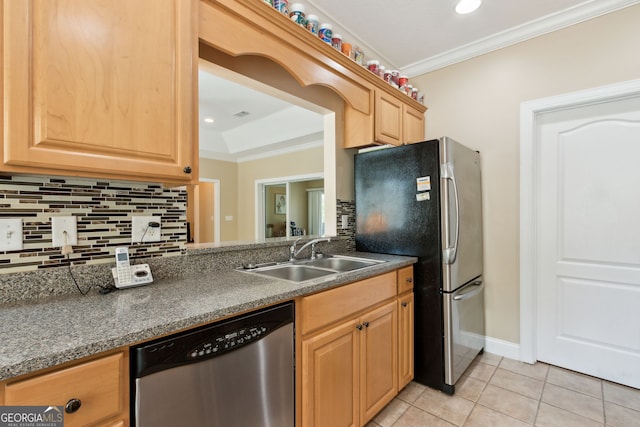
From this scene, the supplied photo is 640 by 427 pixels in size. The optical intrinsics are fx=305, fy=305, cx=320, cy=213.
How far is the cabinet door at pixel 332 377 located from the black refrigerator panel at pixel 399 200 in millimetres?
830

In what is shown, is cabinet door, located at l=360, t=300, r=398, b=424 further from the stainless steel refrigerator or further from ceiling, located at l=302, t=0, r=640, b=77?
ceiling, located at l=302, t=0, r=640, b=77

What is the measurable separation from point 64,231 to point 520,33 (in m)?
3.15

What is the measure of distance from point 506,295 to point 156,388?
8.39ft

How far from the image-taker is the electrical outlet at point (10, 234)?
1.03 m

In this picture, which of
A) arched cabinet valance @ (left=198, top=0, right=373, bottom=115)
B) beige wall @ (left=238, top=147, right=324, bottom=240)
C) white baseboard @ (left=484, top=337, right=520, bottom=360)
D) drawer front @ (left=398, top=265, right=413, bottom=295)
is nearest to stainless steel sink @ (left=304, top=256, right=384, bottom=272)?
drawer front @ (left=398, top=265, right=413, bottom=295)

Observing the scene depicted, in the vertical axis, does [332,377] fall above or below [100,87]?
below

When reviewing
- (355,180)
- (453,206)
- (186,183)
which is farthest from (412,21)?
(186,183)

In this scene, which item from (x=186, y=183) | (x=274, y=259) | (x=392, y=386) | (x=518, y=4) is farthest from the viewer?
(x=518, y=4)

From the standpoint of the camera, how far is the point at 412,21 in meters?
2.24

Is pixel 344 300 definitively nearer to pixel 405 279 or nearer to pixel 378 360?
pixel 378 360

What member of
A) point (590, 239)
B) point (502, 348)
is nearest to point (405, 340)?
point (502, 348)

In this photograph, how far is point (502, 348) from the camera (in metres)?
2.48

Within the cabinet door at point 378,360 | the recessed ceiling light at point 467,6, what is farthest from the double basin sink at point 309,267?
the recessed ceiling light at point 467,6

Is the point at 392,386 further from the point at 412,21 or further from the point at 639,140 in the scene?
the point at 412,21
